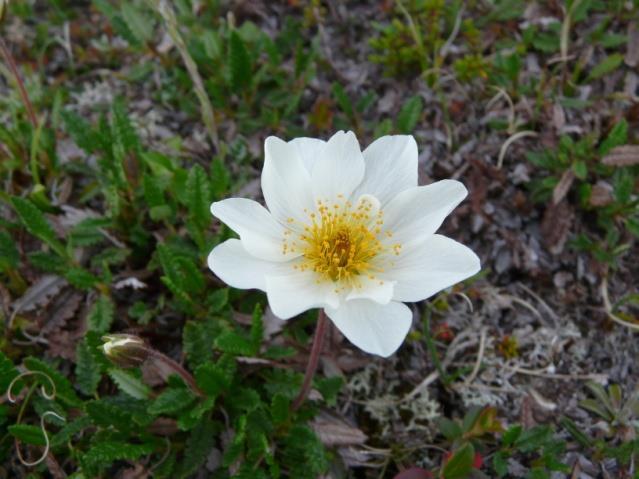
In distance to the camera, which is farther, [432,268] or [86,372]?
[86,372]

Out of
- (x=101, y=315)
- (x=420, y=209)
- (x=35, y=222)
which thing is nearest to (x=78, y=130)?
(x=35, y=222)

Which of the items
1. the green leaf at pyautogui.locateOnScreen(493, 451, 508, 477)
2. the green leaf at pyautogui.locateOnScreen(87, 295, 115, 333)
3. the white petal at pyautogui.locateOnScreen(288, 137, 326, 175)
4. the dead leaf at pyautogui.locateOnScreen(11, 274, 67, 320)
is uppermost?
the white petal at pyautogui.locateOnScreen(288, 137, 326, 175)

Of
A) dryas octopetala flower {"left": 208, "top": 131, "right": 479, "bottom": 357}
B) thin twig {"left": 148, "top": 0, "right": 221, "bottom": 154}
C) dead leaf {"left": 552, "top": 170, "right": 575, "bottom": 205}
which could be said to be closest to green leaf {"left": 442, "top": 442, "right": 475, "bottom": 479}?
dryas octopetala flower {"left": 208, "top": 131, "right": 479, "bottom": 357}

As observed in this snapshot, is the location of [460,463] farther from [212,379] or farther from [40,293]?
[40,293]

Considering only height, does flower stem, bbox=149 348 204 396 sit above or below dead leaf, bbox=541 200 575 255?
above

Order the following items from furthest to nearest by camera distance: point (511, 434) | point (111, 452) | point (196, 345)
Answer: point (196, 345)
point (511, 434)
point (111, 452)

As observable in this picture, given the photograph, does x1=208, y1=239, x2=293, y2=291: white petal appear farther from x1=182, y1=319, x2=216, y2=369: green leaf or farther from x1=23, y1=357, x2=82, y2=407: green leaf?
x1=23, y1=357, x2=82, y2=407: green leaf
